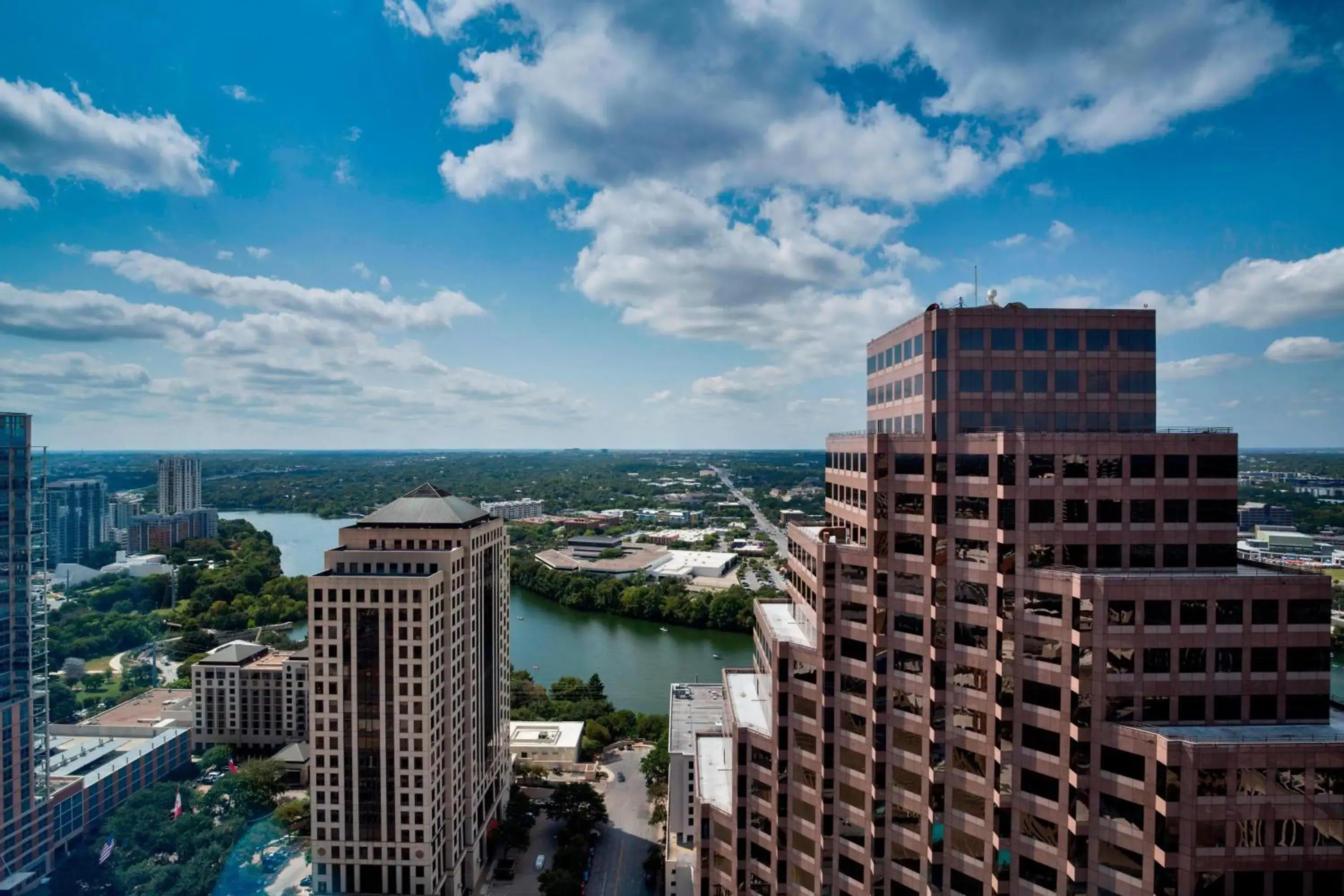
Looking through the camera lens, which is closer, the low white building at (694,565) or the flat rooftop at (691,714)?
the flat rooftop at (691,714)

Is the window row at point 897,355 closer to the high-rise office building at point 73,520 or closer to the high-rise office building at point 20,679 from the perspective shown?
the high-rise office building at point 20,679

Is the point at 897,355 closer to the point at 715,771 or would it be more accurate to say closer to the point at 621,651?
the point at 715,771

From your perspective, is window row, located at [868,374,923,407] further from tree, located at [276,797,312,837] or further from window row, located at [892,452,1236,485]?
tree, located at [276,797,312,837]

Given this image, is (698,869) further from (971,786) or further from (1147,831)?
(1147,831)

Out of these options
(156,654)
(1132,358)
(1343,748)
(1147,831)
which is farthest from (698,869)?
(156,654)

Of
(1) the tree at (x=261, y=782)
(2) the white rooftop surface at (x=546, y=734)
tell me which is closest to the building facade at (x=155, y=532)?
(1) the tree at (x=261, y=782)

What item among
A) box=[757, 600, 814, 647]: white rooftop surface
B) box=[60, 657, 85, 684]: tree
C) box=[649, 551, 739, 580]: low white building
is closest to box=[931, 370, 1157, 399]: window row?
box=[757, 600, 814, 647]: white rooftop surface
